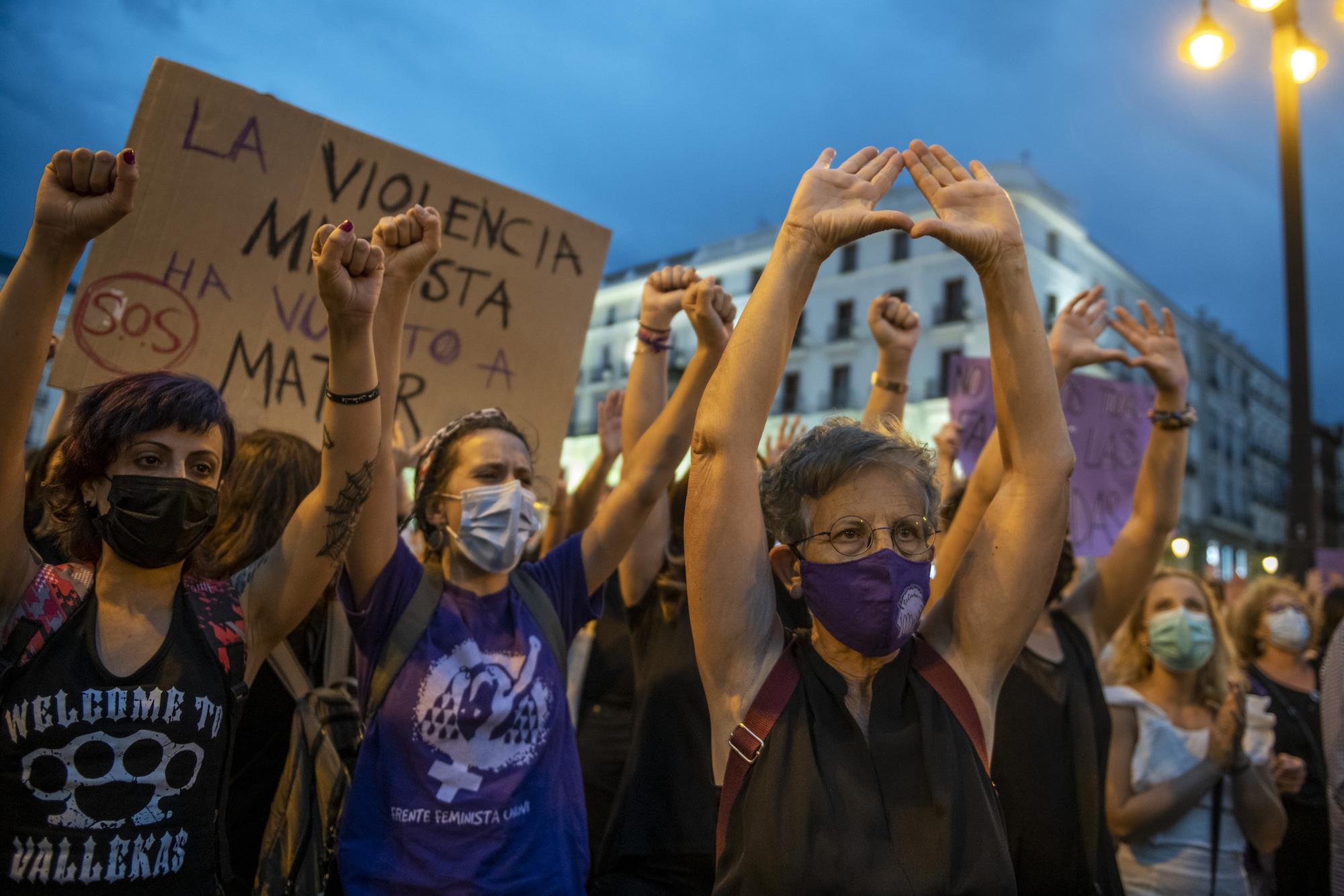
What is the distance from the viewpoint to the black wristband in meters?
2.30

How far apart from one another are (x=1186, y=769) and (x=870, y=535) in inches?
100

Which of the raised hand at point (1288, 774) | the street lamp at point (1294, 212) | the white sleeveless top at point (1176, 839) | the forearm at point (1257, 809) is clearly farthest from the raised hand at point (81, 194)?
the street lamp at point (1294, 212)

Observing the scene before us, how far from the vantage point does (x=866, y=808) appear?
179cm

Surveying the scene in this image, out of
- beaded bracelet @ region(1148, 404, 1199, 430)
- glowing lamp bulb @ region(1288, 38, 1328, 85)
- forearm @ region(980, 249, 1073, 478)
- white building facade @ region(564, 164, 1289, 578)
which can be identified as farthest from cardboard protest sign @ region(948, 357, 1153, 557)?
white building facade @ region(564, 164, 1289, 578)

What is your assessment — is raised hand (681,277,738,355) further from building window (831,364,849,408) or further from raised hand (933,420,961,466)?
building window (831,364,849,408)

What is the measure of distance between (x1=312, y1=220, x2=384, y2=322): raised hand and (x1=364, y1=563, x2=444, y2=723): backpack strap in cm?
82

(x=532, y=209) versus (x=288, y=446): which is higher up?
(x=532, y=209)

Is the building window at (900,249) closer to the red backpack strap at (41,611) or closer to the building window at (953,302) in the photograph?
the building window at (953,302)

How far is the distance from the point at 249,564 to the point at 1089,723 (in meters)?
2.38

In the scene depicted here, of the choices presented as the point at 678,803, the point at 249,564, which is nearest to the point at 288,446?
the point at 249,564

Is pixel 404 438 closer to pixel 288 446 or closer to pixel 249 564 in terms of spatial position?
pixel 288 446

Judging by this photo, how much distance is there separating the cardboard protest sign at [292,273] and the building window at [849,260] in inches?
1599

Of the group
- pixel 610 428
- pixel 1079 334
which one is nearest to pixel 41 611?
pixel 610 428

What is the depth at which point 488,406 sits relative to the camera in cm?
419
